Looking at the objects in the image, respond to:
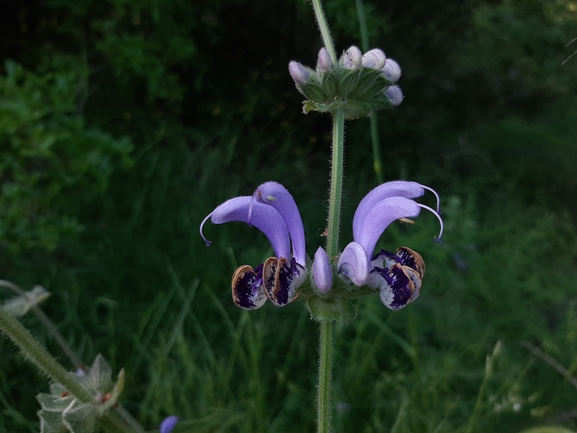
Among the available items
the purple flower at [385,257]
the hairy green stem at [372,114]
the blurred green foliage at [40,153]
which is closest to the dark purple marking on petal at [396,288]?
the purple flower at [385,257]

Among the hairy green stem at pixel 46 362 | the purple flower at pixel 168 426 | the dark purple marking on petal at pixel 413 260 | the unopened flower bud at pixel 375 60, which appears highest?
the unopened flower bud at pixel 375 60

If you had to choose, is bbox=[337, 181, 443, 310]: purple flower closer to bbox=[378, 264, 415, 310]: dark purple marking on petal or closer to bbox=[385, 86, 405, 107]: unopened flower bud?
bbox=[378, 264, 415, 310]: dark purple marking on petal

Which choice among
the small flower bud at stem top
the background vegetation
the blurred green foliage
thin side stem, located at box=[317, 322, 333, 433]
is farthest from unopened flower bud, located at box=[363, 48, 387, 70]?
the blurred green foliage

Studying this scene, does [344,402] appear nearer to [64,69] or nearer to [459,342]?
[459,342]

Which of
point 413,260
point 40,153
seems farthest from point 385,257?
point 40,153

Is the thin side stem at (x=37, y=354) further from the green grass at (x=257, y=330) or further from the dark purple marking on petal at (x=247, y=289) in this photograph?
the dark purple marking on petal at (x=247, y=289)

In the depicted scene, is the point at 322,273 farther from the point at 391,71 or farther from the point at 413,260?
the point at 391,71
